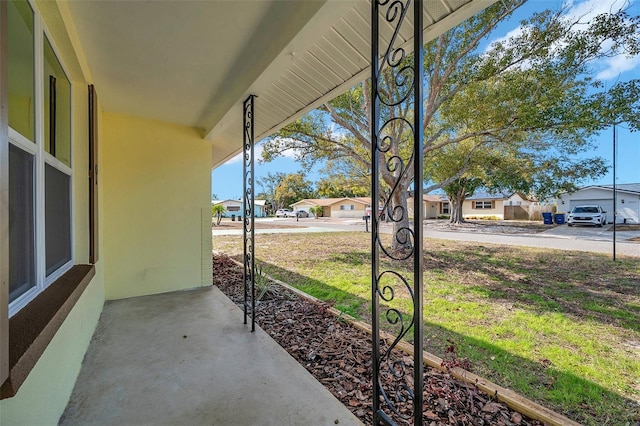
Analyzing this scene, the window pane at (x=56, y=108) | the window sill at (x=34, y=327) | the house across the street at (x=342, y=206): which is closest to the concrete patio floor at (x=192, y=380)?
the window sill at (x=34, y=327)

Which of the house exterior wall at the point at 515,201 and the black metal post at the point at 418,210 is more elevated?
the house exterior wall at the point at 515,201

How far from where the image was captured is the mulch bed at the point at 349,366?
1667mm

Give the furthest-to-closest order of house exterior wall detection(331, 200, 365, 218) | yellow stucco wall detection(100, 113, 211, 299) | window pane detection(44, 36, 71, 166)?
house exterior wall detection(331, 200, 365, 218)
yellow stucco wall detection(100, 113, 211, 299)
window pane detection(44, 36, 71, 166)

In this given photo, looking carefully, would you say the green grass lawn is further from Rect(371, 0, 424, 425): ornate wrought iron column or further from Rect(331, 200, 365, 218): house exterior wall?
Rect(331, 200, 365, 218): house exterior wall

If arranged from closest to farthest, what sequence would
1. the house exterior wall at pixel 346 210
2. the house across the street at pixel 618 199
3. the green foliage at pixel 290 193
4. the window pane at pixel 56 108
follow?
the window pane at pixel 56 108, the house across the street at pixel 618 199, the house exterior wall at pixel 346 210, the green foliage at pixel 290 193

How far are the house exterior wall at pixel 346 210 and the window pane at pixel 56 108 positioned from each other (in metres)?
31.5

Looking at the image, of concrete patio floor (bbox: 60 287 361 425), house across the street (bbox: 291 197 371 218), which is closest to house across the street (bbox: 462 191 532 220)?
house across the street (bbox: 291 197 371 218)

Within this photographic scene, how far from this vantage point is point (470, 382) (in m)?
1.92

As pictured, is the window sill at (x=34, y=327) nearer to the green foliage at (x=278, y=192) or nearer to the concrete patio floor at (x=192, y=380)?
the concrete patio floor at (x=192, y=380)

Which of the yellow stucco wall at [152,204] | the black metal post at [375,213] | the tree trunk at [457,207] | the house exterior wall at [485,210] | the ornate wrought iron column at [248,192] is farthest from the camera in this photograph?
the house exterior wall at [485,210]

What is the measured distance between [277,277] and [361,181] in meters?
6.41

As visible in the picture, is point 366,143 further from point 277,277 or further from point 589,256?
point 589,256

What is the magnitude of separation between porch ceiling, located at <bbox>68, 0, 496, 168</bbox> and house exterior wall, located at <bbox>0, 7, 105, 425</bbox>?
6.6 inches

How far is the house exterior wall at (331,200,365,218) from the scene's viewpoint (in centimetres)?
3388
